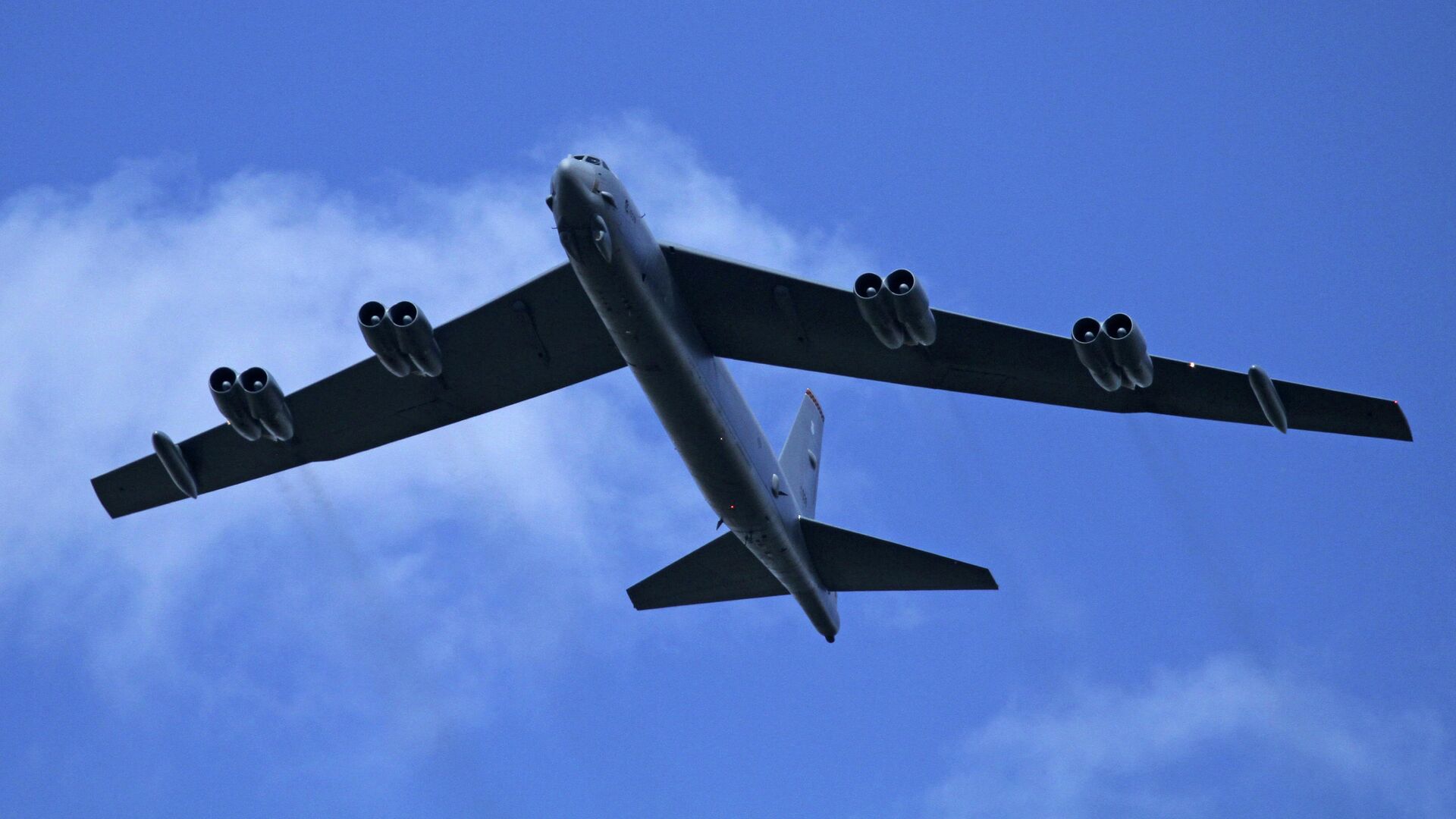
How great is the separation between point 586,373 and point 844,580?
683 centimetres

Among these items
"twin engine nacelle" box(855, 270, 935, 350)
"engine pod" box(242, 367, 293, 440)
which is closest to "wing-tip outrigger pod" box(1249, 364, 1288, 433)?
"twin engine nacelle" box(855, 270, 935, 350)

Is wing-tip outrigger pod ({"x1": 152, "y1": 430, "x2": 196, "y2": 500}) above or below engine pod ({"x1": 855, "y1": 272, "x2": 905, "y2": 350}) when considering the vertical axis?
above

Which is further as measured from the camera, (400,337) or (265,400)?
(265,400)

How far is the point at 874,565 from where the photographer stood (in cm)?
3381

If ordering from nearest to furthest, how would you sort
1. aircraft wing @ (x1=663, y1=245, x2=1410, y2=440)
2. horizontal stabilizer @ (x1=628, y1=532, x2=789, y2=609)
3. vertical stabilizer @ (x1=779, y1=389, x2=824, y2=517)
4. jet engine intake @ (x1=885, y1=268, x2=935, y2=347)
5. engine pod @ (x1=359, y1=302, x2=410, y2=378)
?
jet engine intake @ (x1=885, y1=268, x2=935, y2=347), engine pod @ (x1=359, y1=302, x2=410, y2=378), aircraft wing @ (x1=663, y1=245, x2=1410, y2=440), horizontal stabilizer @ (x1=628, y1=532, x2=789, y2=609), vertical stabilizer @ (x1=779, y1=389, x2=824, y2=517)

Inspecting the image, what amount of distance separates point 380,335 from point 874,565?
1102 centimetres

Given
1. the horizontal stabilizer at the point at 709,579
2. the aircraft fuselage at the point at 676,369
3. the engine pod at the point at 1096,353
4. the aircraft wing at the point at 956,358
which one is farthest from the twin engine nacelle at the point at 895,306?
the horizontal stabilizer at the point at 709,579

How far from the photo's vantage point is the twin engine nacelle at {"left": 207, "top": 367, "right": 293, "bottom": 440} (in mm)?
30406

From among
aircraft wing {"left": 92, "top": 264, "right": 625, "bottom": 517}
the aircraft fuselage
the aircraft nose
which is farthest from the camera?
aircraft wing {"left": 92, "top": 264, "right": 625, "bottom": 517}

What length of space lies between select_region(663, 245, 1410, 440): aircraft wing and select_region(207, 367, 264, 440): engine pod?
8.20 metres

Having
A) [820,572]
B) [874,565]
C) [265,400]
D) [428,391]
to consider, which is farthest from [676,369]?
[265,400]

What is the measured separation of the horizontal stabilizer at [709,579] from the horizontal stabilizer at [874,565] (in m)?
1.18

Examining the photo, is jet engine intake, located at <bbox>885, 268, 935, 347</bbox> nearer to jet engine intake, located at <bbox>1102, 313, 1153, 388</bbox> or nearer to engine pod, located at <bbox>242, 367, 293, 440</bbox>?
jet engine intake, located at <bbox>1102, 313, 1153, 388</bbox>

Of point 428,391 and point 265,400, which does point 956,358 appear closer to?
point 428,391
